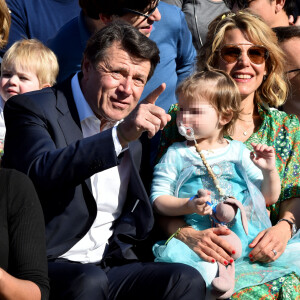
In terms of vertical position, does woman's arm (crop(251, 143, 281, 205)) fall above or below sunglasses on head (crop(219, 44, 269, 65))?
below

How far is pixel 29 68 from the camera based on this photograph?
15.8 ft

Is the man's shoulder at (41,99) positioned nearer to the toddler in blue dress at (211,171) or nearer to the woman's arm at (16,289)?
the toddler in blue dress at (211,171)

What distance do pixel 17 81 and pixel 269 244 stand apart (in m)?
2.16

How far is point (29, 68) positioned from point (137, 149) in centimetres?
141

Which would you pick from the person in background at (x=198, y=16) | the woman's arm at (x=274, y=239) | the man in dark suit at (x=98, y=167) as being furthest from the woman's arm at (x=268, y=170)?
the person in background at (x=198, y=16)

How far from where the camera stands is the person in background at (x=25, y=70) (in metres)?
4.75

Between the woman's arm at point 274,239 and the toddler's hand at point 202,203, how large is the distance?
374 mm

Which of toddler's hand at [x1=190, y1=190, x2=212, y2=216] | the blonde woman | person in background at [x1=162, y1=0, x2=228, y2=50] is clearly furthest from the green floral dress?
person in background at [x1=162, y1=0, x2=228, y2=50]

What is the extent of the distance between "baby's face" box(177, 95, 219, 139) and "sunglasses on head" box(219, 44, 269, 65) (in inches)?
22.8

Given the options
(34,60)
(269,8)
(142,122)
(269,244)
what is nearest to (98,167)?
(142,122)

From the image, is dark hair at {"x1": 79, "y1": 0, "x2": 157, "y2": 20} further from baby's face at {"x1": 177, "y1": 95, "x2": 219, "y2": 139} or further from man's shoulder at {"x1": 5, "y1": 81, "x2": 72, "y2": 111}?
man's shoulder at {"x1": 5, "y1": 81, "x2": 72, "y2": 111}

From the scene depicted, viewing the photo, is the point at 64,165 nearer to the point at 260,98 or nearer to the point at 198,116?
the point at 198,116

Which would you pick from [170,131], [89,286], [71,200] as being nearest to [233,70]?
[170,131]

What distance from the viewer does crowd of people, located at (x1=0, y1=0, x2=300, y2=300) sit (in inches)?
122
